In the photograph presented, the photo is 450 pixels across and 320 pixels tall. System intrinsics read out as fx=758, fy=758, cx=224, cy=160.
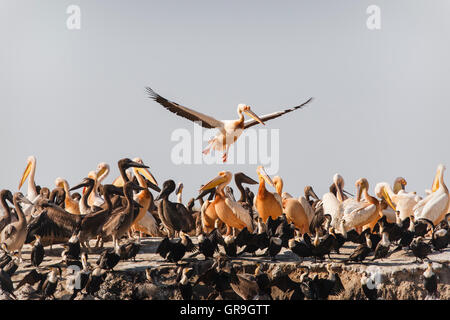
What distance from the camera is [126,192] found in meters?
10.2

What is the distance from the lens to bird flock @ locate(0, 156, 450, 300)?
909 cm

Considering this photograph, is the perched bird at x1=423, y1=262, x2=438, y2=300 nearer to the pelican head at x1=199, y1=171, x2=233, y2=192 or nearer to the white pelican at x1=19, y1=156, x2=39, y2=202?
the pelican head at x1=199, y1=171, x2=233, y2=192

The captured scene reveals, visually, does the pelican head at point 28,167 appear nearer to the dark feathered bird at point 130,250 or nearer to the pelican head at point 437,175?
the dark feathered bird at point 130,250

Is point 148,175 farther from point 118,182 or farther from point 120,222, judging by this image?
point 120,222

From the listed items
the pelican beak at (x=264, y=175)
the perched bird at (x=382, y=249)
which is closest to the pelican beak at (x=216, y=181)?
the pelican beak at (x=264, y=175)

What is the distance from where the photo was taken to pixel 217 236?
9.88 meters

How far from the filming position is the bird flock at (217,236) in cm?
909

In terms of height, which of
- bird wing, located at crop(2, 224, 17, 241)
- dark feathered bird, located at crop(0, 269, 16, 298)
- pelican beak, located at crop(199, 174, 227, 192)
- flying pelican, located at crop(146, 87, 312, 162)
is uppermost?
flying pelican, located at crop(146, 87, 312, 162)

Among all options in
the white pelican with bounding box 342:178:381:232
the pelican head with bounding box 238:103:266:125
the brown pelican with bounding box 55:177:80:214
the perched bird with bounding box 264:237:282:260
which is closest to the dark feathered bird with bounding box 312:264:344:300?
the perched bird with bounding box 264:237:282:260

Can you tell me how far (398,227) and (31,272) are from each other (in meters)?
5.01

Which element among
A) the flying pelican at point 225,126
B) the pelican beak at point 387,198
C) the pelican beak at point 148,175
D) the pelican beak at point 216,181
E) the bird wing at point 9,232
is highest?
the flying pelican at point 225,126

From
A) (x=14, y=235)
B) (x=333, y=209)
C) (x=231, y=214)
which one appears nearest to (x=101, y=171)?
(x=231, y=214)
